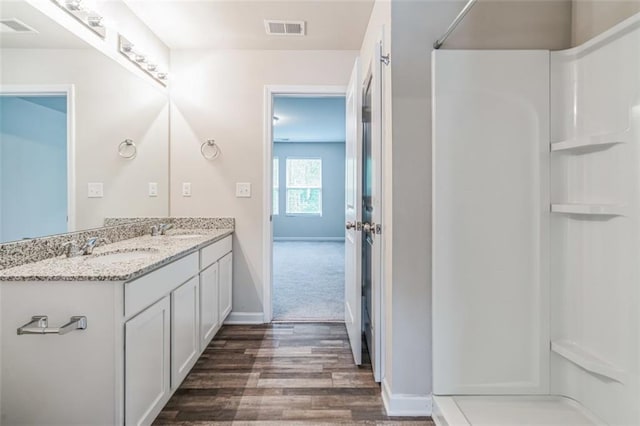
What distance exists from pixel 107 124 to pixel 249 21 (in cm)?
122

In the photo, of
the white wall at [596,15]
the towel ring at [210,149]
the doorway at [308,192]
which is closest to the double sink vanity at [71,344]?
the towel ring at [210,149]

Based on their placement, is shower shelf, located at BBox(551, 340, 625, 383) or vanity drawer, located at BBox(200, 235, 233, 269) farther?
vanity drawer, located at BBox(200, 235, 233, 269)

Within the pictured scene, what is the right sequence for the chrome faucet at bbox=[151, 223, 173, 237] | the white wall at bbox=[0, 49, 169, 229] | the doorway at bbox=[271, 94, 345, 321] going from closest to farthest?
the white wall at bbox=[0, 49, 169, 229]
the chrome faucet at bbox=[151, 223, 173, 237]
the doorway at bbox=[271, 94, 345, 321]

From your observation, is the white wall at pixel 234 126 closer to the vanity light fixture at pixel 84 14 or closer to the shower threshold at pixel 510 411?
the vanity light fixture at pixel 84 14

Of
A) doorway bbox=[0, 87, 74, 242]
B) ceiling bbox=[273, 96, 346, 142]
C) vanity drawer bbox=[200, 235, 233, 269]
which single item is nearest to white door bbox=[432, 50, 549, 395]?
vanity drawer bbox=[200, 235, 233, 269]

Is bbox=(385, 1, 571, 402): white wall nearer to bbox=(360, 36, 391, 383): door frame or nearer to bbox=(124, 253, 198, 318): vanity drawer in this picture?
bbox=(360, 36, 391, 383): door frame

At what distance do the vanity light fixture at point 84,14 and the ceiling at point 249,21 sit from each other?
43cm

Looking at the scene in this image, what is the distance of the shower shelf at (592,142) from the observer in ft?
5.07

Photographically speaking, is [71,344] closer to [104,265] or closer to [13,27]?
[104,265]

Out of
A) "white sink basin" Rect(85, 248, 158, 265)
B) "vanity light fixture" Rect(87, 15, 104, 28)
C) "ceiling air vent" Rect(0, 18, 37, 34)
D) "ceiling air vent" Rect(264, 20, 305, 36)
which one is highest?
"ceiling air vent" Rect(264, 20, 305, 36)

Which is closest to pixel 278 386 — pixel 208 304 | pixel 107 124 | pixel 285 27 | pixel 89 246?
pixel 208 304

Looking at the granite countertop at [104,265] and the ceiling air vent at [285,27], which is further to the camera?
the ceiling air vent at [285,27]

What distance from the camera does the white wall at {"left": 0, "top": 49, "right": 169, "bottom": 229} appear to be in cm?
171

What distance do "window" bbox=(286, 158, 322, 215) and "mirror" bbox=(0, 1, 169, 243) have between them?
603cm
